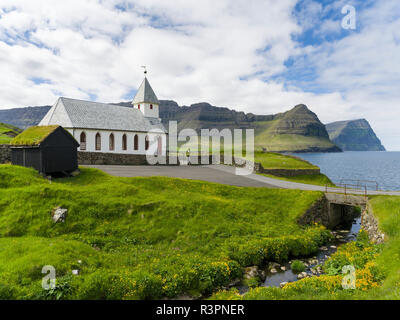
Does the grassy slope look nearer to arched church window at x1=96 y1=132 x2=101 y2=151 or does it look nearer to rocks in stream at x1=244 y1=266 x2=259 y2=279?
rocks in stream at x1=244 y1=266 x2=259 y2=279

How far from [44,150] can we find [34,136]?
2.51m

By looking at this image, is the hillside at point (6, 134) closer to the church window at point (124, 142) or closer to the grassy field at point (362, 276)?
the church window at point (124, 142)

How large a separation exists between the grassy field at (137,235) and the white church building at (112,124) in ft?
76.7

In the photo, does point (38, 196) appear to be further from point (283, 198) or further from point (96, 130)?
point (96, 130)

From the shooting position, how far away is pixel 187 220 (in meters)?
19.4

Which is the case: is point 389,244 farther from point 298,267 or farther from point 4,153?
point 4,153

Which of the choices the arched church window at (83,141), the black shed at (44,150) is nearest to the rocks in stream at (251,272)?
the black shed at (44,150)

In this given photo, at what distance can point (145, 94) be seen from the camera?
63.6m

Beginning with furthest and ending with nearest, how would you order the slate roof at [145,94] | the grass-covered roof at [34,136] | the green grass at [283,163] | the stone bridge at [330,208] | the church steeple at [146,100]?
the slate roof at [145,94] < the church steeple at [146,100] < the green grass at [283,163] < the stone bridge at [330,208] < the grass-covered roof at [34,136]

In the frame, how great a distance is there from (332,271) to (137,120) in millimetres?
50629

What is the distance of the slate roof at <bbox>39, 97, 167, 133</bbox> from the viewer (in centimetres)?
4494

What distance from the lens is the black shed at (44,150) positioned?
2278 cm

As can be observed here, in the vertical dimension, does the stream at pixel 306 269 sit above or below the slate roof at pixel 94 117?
below

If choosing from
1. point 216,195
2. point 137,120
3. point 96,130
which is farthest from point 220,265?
point 137,120
